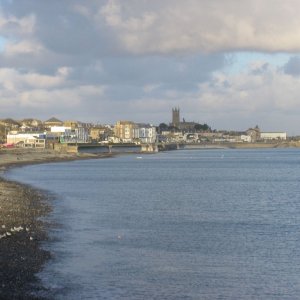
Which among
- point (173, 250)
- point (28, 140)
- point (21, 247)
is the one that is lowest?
point (173, 250)

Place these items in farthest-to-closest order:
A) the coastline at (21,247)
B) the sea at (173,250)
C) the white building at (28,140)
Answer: the white building at (28,140), the sea at (173,250), the coastline at (21,247)

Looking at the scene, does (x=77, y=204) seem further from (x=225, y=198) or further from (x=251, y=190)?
(x=251, y=190)

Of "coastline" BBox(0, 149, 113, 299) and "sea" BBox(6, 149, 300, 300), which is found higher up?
"coastline" BBox(0, 149, 113, 299)

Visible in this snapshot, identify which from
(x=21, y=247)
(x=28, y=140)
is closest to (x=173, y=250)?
(x=21, y=247)

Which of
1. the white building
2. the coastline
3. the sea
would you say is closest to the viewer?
the coastline

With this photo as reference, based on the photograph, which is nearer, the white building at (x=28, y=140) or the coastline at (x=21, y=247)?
the coastline at (x=21, y=247)

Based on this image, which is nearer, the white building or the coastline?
the coastline

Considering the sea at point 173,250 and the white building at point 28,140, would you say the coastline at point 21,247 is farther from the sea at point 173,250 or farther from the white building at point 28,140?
the white building at point 28,140

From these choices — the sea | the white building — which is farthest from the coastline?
the white building

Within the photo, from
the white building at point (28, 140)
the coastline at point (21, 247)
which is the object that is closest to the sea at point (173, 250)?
the coastline at point (21, 247)

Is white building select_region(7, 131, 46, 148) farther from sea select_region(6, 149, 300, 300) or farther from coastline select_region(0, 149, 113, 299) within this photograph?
coastline select_region(0, 149, 113, 299)

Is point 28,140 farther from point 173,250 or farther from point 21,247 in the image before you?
point 21,247

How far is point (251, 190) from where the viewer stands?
50.9 m

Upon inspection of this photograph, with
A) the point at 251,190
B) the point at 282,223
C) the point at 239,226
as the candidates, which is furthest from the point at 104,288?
the point at 251,190
